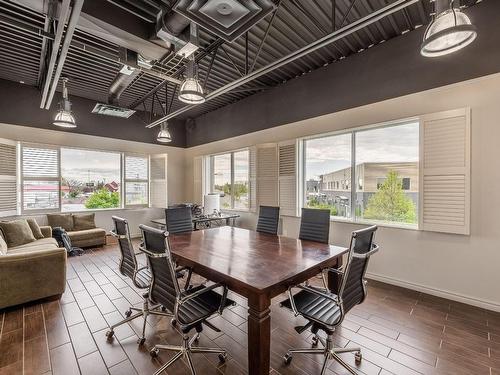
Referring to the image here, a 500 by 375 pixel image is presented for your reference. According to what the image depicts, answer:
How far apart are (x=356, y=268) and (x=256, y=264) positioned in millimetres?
794

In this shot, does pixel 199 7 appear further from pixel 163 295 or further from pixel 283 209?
pixel 283 209

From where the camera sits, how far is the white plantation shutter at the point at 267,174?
5.00 meters

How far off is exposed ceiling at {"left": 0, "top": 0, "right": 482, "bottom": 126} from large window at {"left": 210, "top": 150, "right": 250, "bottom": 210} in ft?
5.67

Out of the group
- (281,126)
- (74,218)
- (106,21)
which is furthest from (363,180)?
(74,218)

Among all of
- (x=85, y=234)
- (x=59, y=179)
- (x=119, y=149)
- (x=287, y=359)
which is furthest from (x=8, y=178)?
(x=287, y=359)

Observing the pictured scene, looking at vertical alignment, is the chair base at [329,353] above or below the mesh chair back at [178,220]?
below

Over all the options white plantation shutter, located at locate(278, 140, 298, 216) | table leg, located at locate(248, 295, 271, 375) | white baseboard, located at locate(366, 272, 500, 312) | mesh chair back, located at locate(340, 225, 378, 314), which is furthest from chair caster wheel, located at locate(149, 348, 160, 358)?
white plantation shutter, located at locate(278, 140, 298, 216)

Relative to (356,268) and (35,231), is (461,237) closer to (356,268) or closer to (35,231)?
(356,268)

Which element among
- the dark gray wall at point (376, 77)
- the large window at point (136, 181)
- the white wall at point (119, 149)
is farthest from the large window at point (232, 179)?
the large window at point (136, 181)

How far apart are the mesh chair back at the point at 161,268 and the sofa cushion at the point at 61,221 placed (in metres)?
4.66

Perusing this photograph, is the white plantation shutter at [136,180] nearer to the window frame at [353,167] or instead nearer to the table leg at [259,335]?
the window frame at [353,167]

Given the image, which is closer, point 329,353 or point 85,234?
point 329,353

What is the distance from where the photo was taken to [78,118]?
5.72 meters

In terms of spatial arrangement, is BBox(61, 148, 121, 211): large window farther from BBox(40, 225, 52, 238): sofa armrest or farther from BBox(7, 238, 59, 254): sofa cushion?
BBox(7, 238, 59, 254): sofa cushion
